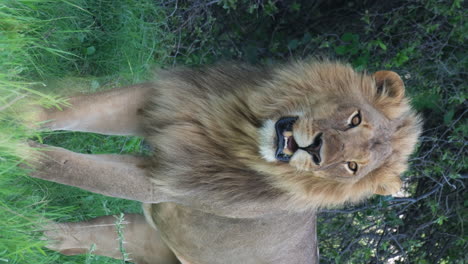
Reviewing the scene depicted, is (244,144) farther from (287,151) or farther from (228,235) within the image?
(228,235)

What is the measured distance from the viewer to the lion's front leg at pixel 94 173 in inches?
104

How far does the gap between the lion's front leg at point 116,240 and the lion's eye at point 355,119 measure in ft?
5.33

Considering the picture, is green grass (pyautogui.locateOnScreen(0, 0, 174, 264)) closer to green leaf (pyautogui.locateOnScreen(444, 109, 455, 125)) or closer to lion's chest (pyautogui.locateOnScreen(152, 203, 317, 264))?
lion's chest (pyautogui.locateOnScreen(152, 203, 317, 264))

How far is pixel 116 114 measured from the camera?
114 inches

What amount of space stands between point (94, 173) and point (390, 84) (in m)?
1.72

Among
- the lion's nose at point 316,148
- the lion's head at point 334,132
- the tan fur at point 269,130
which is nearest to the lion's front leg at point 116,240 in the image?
the tan fur at point 269,130

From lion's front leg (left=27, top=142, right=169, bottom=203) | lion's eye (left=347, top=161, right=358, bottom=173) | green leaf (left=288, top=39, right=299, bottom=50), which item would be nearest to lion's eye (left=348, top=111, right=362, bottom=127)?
lion's eye (left=347, top=161, right=358, bottom=173)

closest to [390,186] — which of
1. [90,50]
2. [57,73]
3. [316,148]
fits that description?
[316,148]

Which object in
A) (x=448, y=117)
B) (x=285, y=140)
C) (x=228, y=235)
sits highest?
(x=285, y=140)

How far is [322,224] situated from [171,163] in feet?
9.58

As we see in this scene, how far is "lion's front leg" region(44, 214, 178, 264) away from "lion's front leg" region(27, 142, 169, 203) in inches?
31.7

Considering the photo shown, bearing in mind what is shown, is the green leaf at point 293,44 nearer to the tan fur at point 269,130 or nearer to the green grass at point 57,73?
Answer: the green grass at point 57,73

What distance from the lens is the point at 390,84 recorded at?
2904 mm

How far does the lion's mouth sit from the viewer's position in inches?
97.3
